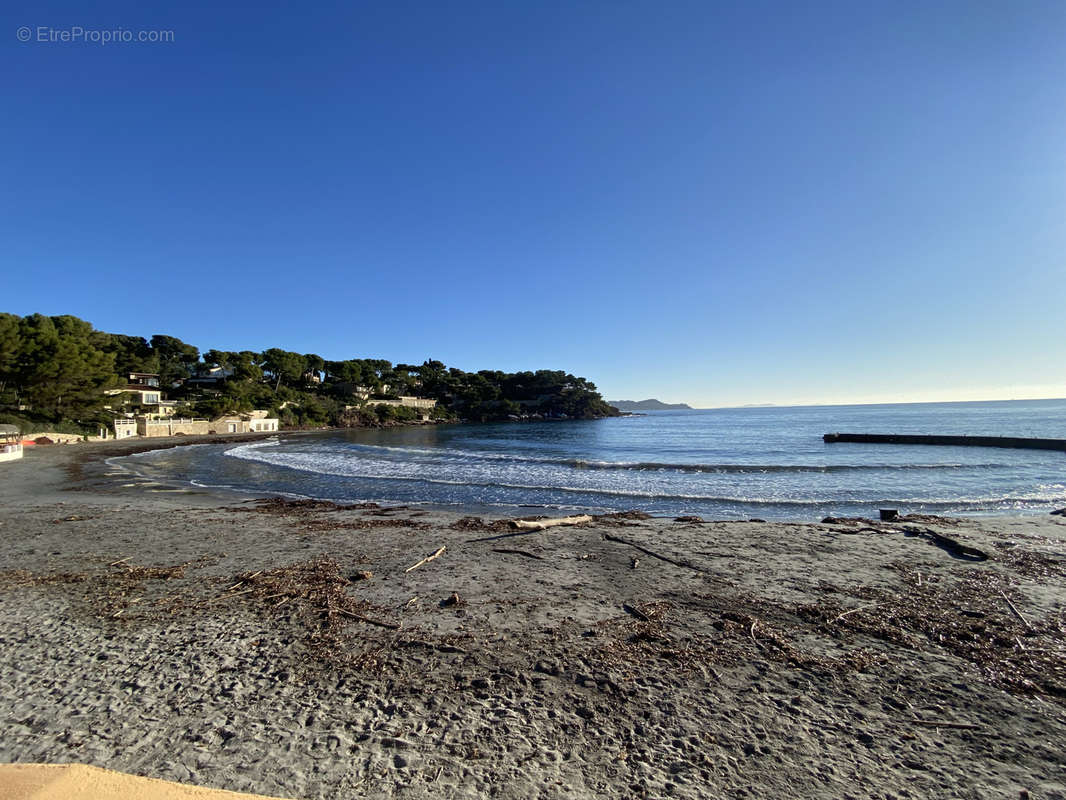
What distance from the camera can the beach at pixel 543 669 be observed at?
11.1 ft

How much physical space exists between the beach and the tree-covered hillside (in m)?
52.0

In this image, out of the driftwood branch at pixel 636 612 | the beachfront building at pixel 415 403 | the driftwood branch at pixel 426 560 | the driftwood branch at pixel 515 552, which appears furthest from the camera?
the beachfront building at pixel 415 403

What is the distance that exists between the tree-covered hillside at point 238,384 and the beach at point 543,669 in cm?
5204

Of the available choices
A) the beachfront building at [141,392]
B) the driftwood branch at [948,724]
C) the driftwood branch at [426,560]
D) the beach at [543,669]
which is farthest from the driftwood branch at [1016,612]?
the beachfront building at [141,392]

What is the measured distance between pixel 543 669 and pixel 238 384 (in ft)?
306

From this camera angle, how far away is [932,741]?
12.3 ft

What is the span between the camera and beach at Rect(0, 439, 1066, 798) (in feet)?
11.1

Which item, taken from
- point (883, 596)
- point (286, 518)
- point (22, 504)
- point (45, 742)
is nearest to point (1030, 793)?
point (883, 596)

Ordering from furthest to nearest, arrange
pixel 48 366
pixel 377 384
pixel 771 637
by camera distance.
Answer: pixel 377 384, pixel 48 366, pixel 771 637

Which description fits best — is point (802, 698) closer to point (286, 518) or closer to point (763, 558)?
point (763, 558)

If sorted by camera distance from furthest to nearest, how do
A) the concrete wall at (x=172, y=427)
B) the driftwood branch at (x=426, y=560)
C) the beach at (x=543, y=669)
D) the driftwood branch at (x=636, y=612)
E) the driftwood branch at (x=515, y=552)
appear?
the concrete wall at (x=172, y=427) → the driftwood branch at (x=515, y=552) → the driftwood branch at (x=426, y=560) → the driftwood branch at (x=636, y=612) → the beach at (x=543, y=669)

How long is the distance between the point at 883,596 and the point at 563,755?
19.6ft

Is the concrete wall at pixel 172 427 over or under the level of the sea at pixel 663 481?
over

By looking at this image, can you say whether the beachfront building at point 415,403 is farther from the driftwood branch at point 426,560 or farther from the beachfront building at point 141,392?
the driftwood branch at point 426,560
